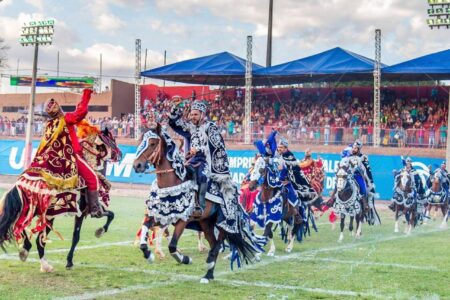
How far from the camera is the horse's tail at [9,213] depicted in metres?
9.15

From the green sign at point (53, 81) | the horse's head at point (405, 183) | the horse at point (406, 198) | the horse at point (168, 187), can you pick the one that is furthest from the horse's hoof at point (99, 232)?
the green sign at point (53, 81)

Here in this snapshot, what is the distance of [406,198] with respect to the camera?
61.4ft

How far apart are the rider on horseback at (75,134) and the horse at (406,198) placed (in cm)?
1078

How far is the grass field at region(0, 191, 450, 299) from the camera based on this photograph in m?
8.73

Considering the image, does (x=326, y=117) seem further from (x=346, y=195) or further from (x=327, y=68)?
(x=346, y=195)

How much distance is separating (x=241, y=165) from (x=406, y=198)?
11.3 m

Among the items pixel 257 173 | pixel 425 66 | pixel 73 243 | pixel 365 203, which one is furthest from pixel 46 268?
pixel 425 66

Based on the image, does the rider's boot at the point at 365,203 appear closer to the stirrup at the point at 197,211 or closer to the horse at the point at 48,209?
the horse at the point at 48,209

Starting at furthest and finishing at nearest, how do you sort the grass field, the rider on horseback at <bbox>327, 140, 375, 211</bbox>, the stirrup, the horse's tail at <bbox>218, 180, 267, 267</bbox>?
the rider on horseback at <bbox>327, 140, 375, 211</bbox>
the horse's tail at <bbox>218, 180, 267, 267</bbox>
the stirrup
the grass field

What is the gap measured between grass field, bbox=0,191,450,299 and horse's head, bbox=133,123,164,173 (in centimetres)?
171

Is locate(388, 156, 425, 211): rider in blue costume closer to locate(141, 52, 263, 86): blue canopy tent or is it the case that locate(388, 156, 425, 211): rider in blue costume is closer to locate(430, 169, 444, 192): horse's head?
locate(430, 169, 444, 192): horse's head

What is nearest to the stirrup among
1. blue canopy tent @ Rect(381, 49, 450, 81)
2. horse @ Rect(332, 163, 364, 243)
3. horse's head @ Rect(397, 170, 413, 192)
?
horse @ Rect(332, 163, 364, 243)

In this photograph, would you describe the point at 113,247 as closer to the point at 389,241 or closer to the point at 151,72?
the point at 389,241

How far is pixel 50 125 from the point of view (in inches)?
389
